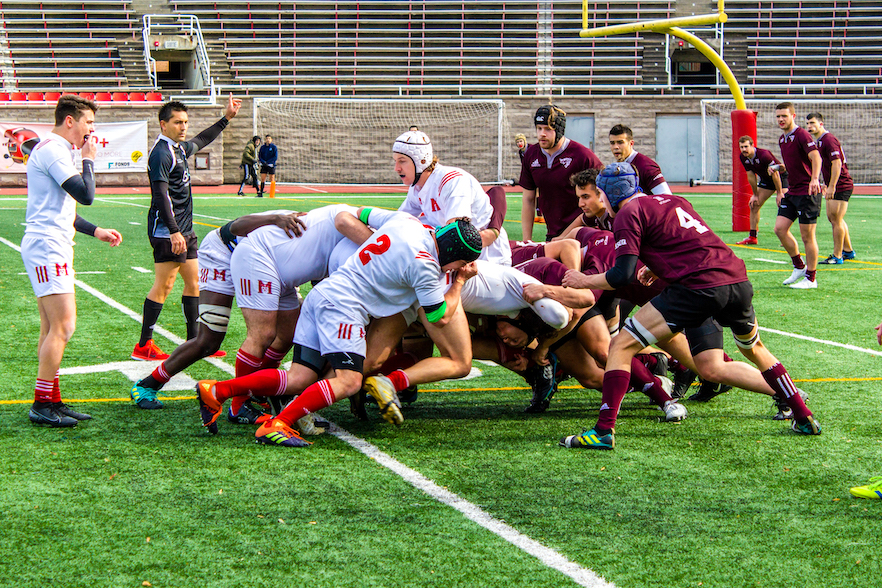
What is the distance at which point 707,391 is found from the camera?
5.89 m

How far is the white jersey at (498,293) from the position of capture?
5.15 metres

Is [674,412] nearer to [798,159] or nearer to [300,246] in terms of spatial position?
[300,246]

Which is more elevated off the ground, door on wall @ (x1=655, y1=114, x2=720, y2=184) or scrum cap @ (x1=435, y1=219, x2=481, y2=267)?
door on wall @ (x1=655, y1=114, x2=720, y2=184)

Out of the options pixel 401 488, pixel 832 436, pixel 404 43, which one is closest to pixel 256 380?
pixel 401 488

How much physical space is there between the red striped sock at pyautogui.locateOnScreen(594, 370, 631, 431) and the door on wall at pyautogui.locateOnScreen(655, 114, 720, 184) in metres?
26.6

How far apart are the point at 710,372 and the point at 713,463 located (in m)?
0.71

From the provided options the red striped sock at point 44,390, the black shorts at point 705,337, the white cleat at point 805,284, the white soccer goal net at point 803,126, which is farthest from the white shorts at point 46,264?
the white soccer goal net at point 803,126

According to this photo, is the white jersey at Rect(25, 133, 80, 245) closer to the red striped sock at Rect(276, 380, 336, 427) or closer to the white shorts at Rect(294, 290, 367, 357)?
the white shorts at Rect(294, 290, 367, 357)

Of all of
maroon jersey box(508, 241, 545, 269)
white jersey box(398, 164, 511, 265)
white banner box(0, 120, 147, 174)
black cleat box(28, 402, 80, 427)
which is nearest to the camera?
black cleat box(28, 402, 80, 427)

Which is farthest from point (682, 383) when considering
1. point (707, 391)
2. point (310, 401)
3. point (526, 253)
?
point (310, 401)

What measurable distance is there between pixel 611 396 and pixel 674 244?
87 centimetres

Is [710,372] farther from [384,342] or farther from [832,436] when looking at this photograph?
[384,342]

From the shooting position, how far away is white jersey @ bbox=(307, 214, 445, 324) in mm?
4738

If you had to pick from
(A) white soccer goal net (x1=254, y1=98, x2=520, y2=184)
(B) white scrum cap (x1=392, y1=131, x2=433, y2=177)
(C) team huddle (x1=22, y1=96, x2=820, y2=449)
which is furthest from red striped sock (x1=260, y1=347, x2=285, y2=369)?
(A) white soccer goal net (x1=254, y1=98, x2=520, y2=184)
